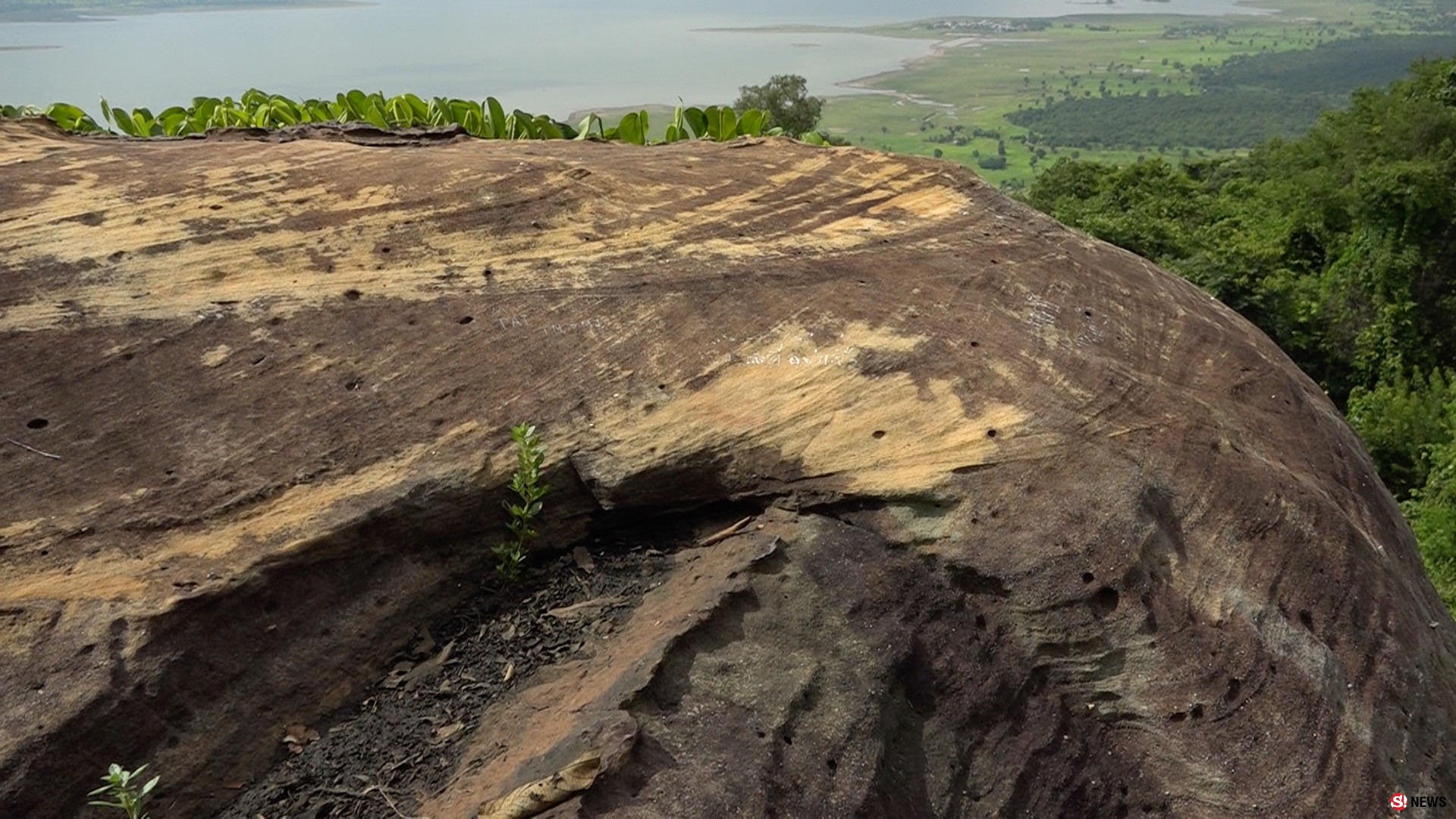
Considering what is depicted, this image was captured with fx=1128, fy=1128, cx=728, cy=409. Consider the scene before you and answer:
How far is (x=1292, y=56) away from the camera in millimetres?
109750

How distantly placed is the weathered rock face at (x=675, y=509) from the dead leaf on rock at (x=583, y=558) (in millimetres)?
61

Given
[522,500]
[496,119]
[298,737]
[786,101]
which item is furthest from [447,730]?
[786,101]

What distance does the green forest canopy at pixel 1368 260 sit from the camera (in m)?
17.8

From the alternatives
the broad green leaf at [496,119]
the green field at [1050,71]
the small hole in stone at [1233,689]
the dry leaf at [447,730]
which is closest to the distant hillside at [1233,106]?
the green field at [1050,71]

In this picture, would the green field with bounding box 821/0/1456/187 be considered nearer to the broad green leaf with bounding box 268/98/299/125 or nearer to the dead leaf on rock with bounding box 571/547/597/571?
the broad green leaf with bounding box 268/98/299/125

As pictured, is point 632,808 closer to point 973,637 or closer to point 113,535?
point 973,637

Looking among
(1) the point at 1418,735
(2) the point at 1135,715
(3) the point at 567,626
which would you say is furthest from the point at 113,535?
(1) the point at 1418,735

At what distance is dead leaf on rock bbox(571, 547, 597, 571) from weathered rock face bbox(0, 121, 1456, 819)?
0.06 meters

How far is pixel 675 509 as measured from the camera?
436cm

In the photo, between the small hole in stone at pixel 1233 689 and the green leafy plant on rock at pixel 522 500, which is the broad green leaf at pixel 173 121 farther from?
the small hole in stone at pixel 1233 689

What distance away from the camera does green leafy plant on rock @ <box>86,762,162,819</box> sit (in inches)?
120

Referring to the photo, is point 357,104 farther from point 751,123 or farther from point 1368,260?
point 1368,260

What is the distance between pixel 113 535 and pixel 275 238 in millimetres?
1522

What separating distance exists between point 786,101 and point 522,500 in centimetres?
1724
